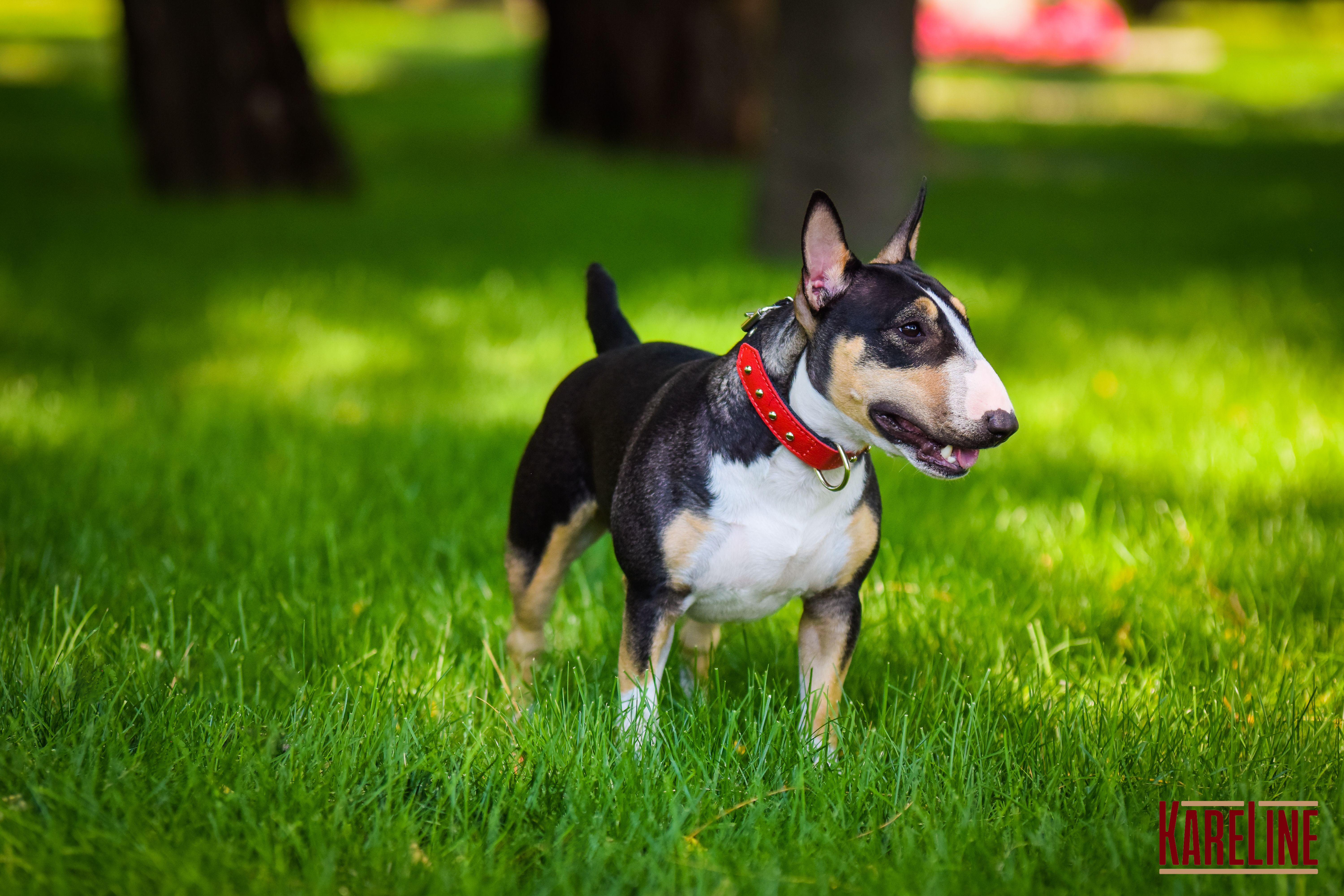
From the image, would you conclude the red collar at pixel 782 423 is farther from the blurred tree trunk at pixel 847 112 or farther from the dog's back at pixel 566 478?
the blurred tree trunk at pixel 847 112

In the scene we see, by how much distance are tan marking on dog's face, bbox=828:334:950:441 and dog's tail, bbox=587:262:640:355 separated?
3.38ft

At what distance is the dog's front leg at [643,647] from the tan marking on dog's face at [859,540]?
365mm

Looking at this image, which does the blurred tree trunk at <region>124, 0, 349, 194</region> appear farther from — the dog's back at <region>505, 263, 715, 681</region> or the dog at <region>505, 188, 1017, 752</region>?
the dog at <region>505, 188, 1017, 752</region>

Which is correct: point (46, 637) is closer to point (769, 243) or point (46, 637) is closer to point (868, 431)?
point (868, 431)

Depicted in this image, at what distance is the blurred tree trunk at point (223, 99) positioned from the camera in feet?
34.4

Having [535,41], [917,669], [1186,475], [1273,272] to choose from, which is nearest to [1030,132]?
[1273,272]

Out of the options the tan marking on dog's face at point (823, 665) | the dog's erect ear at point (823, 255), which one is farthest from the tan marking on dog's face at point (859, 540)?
the dog's erect ear at point (823, 255)

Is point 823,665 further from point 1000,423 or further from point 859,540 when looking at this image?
point 1000,423

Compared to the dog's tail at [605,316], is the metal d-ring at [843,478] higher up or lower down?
lower down

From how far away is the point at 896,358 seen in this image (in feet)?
7.75

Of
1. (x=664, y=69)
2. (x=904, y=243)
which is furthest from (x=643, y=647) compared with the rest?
(x=664, y=69)

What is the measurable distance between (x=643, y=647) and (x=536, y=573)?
0.53 meters

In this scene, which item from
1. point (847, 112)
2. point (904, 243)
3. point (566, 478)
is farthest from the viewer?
point (847, 112)

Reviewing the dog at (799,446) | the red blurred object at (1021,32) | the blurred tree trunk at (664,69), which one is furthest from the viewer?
the red blurred object at (1021,32)
